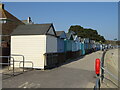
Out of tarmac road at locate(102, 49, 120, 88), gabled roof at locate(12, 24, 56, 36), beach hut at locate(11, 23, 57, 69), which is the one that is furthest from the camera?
gabled roof at locate(12, 24, 56, 36)

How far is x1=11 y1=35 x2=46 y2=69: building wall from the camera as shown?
42.7 feet

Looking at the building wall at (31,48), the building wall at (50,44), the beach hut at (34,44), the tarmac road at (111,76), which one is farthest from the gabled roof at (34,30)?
the tarmac road at (111,76)

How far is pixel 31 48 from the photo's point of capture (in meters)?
13.2

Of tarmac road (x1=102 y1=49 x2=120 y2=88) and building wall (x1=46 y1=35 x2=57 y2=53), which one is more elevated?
building wall (x1=46 y1=35 x2=57 y2=53)

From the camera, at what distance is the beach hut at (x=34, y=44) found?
1300cm

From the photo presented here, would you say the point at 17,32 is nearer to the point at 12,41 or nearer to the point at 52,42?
the point at 12,41

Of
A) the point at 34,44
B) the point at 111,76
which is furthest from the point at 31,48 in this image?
the point at 111,76

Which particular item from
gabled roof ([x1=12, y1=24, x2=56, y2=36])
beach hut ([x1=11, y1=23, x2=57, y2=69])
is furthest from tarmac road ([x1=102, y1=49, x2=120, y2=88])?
gabled roof ([x1=12, y1=24, x2=56, y2=36])

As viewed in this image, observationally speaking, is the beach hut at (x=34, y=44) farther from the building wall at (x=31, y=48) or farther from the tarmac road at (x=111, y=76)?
the tarmac road at (x=111, y=76)

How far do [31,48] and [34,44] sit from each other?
1.20 feet

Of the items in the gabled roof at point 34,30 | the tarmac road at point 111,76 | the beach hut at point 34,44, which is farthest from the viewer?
the gabled roof at point 34,30

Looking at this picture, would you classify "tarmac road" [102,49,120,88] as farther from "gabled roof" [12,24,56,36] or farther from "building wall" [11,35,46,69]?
"gabled roof" [12,24,56,36]

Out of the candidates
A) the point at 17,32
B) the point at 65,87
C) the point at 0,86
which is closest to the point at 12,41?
the point at 17,32

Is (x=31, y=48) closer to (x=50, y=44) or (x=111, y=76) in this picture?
(x=50, y=44)
